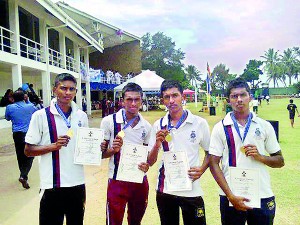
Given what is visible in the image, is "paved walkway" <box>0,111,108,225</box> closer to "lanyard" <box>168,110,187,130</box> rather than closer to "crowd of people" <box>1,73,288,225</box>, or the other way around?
"crowd of people" <box>1,73,288,225</box>

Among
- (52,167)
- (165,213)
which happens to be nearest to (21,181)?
(52,167)

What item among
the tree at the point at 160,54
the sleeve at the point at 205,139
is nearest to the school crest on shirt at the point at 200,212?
the sleeve at the point at 205,139

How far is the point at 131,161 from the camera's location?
296 centimetres

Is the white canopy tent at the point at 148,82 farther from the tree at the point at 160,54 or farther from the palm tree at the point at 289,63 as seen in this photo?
the palm tree at the point at 289,63

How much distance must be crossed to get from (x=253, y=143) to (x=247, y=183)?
0.32 meters

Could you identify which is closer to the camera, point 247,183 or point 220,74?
point 247,183

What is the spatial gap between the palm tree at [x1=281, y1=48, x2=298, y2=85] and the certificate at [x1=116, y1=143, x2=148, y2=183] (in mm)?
99950

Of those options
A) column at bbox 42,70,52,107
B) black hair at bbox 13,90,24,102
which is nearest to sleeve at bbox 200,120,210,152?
black hair at bbox 13,90,24,102

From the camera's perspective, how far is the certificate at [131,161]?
116 inches

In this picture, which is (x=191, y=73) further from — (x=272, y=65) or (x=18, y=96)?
(x=18, y=96)

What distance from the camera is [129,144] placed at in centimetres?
295

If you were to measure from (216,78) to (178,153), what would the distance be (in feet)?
321

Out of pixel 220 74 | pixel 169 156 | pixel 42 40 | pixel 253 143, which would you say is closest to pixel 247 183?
pixel 253 143

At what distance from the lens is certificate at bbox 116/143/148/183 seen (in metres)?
2.95
